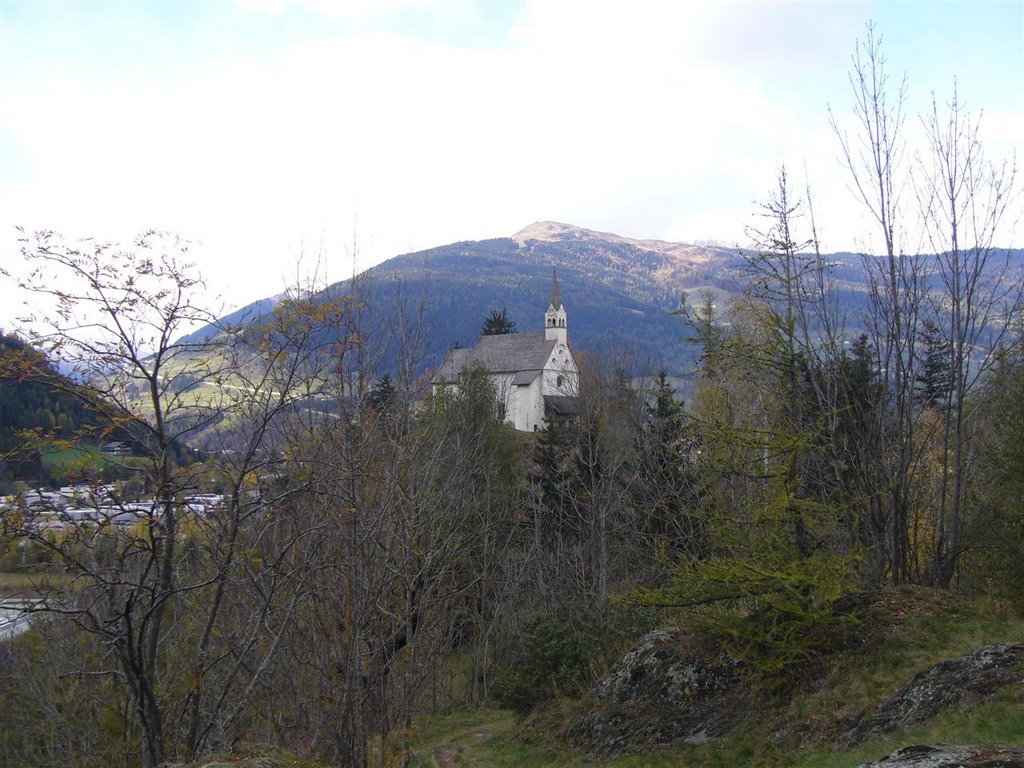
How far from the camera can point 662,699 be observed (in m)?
11.9

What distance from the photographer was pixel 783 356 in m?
11.5

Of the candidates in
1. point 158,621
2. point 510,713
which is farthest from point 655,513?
point 158,621

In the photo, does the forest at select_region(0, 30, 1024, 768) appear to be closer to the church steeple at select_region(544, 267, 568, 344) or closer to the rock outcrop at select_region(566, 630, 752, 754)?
the rock outcrop at select_region(566, 630, 752, 754)

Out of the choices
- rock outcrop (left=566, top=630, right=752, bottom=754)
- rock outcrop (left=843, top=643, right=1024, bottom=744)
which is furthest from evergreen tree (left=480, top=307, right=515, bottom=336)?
rock outcrop (left=843, top=643, right=1024, bottom=744)

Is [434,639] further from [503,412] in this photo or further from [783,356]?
[503,412]

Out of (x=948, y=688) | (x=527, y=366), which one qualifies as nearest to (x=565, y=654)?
(x=948, y=688)

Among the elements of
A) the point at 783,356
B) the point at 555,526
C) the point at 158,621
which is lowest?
the point at 555,526

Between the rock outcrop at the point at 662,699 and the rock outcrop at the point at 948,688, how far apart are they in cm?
220

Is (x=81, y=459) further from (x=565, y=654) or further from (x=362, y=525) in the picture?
(x=565, y=654)

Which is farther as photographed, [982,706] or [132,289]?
[982,706]

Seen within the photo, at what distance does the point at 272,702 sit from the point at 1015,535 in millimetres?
11428

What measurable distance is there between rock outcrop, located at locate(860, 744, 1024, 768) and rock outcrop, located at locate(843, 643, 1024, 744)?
12.8 ft

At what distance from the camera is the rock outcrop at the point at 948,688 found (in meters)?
8.09

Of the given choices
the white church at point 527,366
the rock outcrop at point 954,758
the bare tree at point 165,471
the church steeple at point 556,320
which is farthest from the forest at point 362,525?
the church steeple at point 556,320
